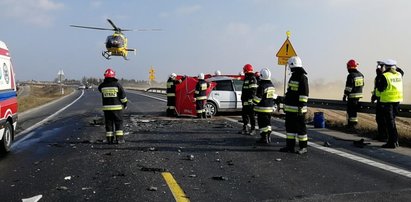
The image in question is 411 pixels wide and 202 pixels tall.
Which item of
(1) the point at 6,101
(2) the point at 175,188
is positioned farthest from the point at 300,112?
(1) the point at 6,101

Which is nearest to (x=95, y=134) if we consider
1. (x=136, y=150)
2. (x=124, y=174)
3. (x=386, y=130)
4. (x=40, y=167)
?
(x=136, y=150)

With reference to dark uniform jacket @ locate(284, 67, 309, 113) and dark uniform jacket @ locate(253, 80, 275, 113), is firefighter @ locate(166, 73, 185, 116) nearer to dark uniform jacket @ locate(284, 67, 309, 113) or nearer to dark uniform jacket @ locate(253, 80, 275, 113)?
dark uniform jacket @ locate(253, 80, 275, 113)

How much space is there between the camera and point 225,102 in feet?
55.2

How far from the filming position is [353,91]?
40.9 ft

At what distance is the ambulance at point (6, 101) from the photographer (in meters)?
8.33

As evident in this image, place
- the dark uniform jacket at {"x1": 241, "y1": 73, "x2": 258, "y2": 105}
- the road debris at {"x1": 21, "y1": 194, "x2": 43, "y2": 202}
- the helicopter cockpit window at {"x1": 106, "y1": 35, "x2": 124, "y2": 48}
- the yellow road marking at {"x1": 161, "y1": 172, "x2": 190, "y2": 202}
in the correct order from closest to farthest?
the road debris at {"x1": 21, "y1": 194, "x2": 43, "y2": 202}
the yellow road marking at {"x1": 161, "y1": 172, "x2": 190, "y2": 202}
the dark uniform jacket at {"x1": 241, "y1": 73, "x2": 258, "y2": 105}
the helicopter cockpit window at {"x1": 106, "y1": 35, "x2": 124, "y2": 48}

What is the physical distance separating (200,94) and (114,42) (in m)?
23.8

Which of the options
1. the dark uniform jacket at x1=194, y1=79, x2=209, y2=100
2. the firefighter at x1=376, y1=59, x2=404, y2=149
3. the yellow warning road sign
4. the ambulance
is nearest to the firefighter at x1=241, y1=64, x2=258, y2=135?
the firefighter at x1=376, y1=59, x2=404, y2=149

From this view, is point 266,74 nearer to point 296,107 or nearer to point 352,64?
point 296,107

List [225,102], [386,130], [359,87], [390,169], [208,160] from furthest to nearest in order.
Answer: [225,102]
[359,87]
[386,130]
[208,160]
[390,169]

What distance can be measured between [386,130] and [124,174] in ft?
22.5

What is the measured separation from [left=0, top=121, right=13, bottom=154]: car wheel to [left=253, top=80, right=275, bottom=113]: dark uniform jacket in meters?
5.53

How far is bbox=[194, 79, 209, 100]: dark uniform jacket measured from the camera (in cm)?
1551

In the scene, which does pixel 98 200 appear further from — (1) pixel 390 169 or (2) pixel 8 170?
(1) pixel 390 169
